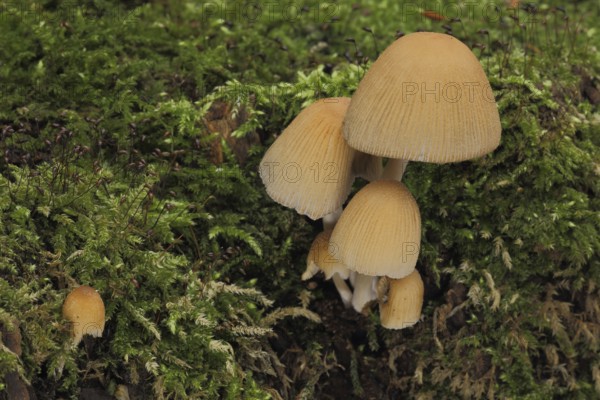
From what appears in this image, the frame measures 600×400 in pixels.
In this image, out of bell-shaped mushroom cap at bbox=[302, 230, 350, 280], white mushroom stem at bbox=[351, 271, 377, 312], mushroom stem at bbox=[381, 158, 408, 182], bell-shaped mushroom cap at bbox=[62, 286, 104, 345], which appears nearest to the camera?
bell-shaped mushroom cap at bbox=[62, 286, 104, 345]

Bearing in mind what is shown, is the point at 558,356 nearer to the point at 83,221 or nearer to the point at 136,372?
the point at 136,372

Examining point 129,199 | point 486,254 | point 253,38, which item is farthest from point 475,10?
point 129,199

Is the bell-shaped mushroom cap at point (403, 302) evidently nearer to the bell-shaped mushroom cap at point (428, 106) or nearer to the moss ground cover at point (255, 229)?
the moss ground cover at point (255, 229)

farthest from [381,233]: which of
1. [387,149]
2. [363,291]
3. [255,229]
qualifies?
[255,229]

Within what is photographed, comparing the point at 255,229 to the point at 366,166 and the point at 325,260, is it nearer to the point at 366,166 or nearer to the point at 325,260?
the point at 325,260

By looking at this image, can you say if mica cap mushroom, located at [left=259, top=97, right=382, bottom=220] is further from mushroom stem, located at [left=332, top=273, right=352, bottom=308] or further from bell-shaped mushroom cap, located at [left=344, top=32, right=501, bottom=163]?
mushroom stem, located at [left=332, top=273, right=352, bottom=308]

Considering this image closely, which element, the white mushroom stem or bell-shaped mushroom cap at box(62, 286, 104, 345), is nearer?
bell-shaped mushroom cap at box(62, 286, 104, 345)

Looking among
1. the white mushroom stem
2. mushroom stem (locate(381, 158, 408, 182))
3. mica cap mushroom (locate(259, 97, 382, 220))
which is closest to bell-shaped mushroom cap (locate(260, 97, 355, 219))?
mica cap mushroom (locate(259, 97, 382, 220))
